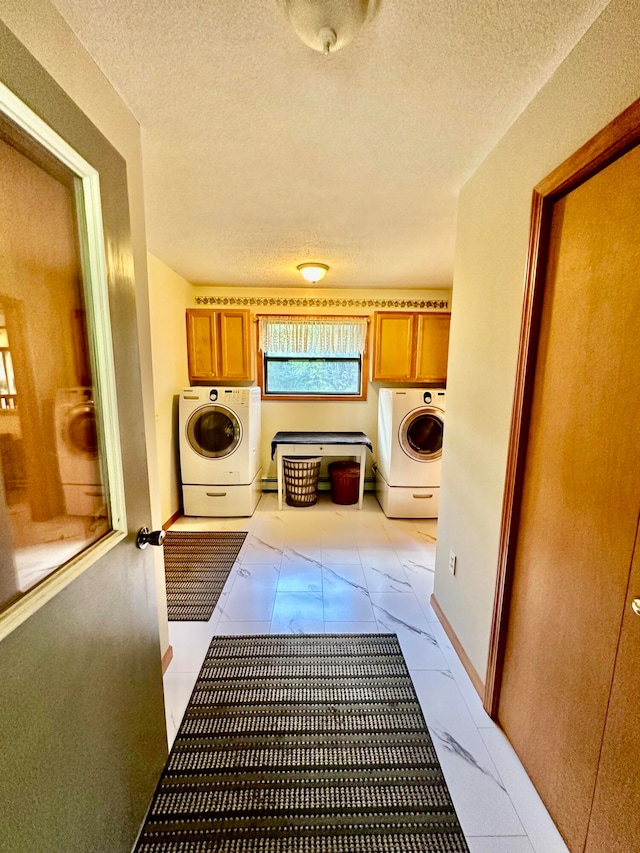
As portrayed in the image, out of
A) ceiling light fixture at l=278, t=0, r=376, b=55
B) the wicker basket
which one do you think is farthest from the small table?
ceiling light fixture at l=278, t=0, r=376, b=55

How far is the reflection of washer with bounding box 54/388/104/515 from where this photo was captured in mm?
797

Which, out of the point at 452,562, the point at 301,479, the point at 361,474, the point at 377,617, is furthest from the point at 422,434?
the point at 377,617

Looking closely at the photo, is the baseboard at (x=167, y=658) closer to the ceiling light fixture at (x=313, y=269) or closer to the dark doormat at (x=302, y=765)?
the dark doormat at (x=302, y=765)

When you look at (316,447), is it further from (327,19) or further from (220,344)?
(327,19)

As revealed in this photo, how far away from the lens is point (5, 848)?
0.58 meters

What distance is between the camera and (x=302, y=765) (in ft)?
4.13

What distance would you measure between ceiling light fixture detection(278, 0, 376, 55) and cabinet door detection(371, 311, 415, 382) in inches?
113

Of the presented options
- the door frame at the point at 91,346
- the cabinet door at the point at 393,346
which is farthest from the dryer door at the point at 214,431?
the door frame at the point at 91,346

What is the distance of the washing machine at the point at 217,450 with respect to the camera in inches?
131

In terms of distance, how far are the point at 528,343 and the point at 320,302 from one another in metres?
3.00

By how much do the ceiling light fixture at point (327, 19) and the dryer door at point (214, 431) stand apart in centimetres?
274

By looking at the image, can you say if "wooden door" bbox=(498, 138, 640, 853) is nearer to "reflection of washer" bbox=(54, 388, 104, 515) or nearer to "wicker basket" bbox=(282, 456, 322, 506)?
"reflection of washer" bbox=(54, 388, 104, 515)

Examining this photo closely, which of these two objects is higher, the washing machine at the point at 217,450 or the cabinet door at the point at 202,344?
the cabinet door at the point at 202,344

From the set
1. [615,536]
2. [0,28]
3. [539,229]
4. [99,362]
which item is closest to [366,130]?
[539,229]
